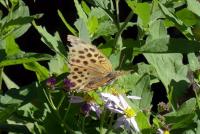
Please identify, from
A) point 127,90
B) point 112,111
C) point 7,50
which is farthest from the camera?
point 7,50

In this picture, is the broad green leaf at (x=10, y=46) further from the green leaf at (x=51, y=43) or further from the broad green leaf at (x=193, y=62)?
the broad green leaf at (x=193, y=62)

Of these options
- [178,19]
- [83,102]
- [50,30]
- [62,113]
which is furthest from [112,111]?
[50,30]

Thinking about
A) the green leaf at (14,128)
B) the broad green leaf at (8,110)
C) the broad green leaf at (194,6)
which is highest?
the broad green leaf at (194,6)

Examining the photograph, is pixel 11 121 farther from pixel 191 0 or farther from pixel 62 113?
pixel 191 0

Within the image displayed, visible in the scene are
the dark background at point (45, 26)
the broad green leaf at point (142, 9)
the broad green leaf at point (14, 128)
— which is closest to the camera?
the broad green leaf at point (142, 9)

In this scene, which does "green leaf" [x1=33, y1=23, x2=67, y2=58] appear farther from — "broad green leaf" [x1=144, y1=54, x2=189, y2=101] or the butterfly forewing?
"broad green leaf" [x1=144, y1=54, x2=189, y2=101]

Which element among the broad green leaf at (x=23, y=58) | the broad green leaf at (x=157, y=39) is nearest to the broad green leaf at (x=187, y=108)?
the broad green leaf at (x=157, y=39)

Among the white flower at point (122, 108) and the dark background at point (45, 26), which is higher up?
the white flower at point (122, 108)
